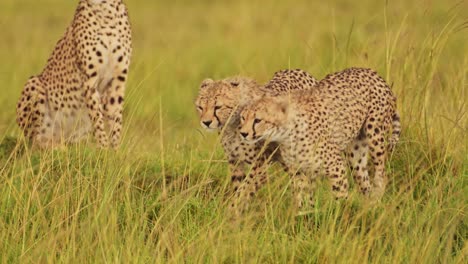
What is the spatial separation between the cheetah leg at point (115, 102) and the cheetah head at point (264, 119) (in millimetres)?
1285

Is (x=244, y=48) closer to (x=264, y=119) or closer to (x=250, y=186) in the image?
(x=250, y=186)

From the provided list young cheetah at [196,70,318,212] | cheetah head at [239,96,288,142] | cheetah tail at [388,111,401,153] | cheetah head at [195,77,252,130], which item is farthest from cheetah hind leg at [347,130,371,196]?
cheetah head at [195,77,252,130]

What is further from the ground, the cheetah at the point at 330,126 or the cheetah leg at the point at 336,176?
the cheetah at the point at 330,126

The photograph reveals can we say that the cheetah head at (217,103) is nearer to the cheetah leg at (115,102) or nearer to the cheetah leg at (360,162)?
the cheetah leg at (360,162)

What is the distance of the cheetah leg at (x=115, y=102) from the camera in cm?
541

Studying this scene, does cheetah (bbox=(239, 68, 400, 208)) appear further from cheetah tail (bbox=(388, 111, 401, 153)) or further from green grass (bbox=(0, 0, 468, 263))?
green grass (bbox=(0, 0, 468, 263))

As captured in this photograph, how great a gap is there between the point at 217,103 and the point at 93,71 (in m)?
1.25

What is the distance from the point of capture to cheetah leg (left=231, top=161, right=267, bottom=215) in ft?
14.2

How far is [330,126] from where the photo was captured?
4.57 meters

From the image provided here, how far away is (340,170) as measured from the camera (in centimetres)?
447

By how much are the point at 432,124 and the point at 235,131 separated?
117 cm

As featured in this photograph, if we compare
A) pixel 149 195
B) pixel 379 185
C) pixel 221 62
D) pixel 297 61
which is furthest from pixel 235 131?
pixel 221 62

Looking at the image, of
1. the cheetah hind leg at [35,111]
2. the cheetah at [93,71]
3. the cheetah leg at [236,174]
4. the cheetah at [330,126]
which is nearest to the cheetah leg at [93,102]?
the cheetah at [93,71]

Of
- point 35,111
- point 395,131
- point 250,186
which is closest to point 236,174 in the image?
point 250,186
